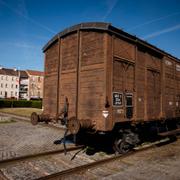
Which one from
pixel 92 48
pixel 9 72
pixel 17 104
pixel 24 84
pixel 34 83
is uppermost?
pixel 9 72

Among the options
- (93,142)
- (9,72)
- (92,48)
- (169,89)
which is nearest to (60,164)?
(93,142)

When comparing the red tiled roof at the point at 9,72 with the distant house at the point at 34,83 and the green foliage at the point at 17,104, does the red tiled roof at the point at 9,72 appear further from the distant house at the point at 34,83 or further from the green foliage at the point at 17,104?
the green foliage at the point at 17,104

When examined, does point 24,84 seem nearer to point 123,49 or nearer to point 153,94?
point 153,94

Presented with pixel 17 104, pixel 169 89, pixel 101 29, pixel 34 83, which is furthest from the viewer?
pixel 34 83

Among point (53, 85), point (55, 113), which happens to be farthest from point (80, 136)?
point (53, 85)

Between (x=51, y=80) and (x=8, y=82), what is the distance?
2639 inches

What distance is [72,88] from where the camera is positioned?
24.8ft

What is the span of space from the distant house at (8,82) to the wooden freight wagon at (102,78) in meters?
65.4

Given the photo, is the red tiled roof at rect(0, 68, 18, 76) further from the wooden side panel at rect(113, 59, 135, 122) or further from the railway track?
the wooden side panel at rect(113, 59, 135, 122)

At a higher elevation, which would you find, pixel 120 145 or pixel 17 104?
pixel 17 104

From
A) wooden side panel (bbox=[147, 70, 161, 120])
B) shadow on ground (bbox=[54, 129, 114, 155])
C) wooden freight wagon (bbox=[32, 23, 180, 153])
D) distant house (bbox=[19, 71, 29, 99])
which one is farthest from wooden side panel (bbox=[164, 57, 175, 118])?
distant house (bbox=[19, 71, 29, 99])

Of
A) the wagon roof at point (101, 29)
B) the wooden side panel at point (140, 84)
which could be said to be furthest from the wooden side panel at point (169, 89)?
the wooden side panel at point (140, 84)

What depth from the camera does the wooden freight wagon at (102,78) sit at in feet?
21.5

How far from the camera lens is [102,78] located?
21.4 ft
